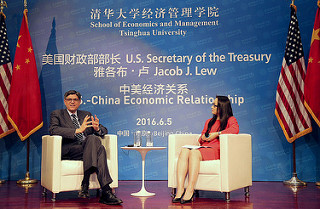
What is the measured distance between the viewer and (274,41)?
5266 millimetres

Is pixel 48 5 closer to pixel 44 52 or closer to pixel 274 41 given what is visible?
pixel 44 52

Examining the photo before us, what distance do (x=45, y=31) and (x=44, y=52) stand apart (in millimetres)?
334

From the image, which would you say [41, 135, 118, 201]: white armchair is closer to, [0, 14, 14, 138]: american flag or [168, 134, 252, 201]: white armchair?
[168, 134, 252, 201]: white armchair

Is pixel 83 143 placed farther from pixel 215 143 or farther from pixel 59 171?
pixel 215 143

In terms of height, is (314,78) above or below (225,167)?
above

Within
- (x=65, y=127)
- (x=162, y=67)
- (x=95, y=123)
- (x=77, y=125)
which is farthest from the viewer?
(x=162, y=67)

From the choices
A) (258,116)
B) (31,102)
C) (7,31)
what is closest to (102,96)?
(31,102)

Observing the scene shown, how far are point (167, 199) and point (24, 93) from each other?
267cm

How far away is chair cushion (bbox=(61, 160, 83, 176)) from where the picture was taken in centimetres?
359

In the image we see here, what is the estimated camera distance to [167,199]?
3.70 m

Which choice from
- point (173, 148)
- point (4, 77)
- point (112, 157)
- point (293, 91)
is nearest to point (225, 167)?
point (173, 148)

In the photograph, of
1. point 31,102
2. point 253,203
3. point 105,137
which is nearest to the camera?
point 253,203

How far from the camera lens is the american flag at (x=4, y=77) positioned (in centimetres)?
502

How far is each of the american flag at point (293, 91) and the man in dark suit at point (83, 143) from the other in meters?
2.55
